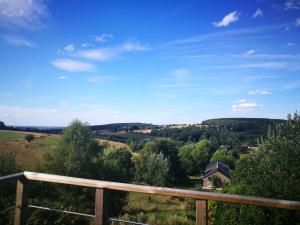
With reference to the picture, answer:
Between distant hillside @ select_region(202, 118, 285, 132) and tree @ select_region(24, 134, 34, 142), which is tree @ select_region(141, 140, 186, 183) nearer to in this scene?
tree @ select_region(24, 134, 34, 142)

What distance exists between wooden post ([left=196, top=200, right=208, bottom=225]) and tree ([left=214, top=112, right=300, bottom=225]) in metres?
13.1

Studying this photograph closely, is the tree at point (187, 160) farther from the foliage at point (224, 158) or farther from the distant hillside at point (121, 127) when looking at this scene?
the distant hillside at point (121, 127)

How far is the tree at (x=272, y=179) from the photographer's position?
14.6m

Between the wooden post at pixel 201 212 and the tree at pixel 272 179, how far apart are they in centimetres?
1313

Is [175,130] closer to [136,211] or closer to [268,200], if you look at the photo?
[136,211]

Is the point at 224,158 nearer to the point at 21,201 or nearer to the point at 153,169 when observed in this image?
the point at 153,169

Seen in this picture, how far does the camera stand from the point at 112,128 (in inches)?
4601

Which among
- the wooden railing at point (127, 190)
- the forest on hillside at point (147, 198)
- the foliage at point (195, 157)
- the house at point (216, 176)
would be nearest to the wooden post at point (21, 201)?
the wooden railing at point (127, 190)

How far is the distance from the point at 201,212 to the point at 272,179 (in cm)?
1660

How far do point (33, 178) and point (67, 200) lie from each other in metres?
21.2

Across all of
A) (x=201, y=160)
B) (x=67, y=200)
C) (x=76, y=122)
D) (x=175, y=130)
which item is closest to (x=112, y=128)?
(x=175, y=130)

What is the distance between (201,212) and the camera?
2.51m

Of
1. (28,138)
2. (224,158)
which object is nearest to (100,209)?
(28,138)

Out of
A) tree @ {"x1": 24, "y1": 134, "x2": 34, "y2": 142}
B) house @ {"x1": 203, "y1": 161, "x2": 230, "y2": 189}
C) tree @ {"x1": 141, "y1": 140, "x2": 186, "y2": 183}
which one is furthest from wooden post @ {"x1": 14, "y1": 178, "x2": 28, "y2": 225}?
tree @ {"x1": 141, "y1": 140, "x2": 186, "y2": 183}
